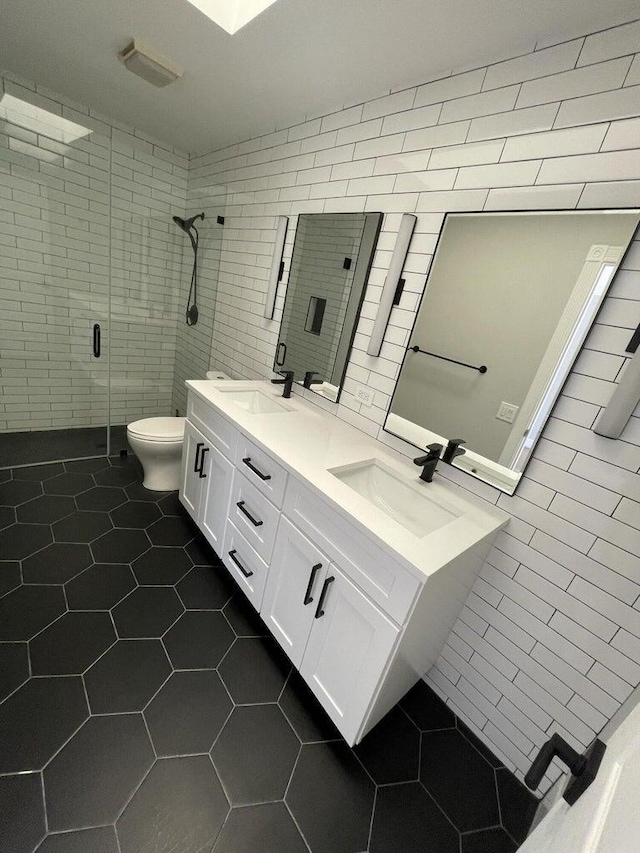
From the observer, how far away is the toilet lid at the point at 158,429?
2156mm

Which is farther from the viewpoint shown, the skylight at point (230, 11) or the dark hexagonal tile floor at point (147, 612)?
the dark hexagonal tile floor at point (147, 612)

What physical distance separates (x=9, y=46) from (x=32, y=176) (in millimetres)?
631

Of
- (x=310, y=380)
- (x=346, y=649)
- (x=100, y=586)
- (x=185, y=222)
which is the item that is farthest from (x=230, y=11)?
(x=100, y=586)

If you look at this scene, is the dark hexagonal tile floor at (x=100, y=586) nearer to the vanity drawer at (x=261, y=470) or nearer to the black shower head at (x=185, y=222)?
the vanity drawer at (x=261, y=470)

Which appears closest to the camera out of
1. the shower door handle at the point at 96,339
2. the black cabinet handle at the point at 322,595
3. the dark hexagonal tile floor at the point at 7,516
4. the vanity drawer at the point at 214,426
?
the black cabinet handle at the point at 322,595

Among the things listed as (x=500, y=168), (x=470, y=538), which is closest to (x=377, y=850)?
(x=470, y=538)

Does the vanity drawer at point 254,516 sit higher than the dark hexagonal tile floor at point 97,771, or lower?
higher

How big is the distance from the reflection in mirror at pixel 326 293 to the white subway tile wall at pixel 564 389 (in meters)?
0.09

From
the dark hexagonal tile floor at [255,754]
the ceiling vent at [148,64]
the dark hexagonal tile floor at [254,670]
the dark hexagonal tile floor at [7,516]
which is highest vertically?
the ceiling vent at [148,64]

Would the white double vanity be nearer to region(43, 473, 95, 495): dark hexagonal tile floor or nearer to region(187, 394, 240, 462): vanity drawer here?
region(187, 394, 240, 462): vanity drawer

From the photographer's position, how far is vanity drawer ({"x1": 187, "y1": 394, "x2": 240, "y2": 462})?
1.60 m

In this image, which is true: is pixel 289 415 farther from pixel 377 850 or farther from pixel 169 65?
pixel 169 65

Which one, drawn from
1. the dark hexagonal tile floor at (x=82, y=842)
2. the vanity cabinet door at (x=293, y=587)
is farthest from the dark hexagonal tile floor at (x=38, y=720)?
the vanity cabinet door at (x=293, y=587)

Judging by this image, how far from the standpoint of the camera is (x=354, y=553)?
1063 millimetres
